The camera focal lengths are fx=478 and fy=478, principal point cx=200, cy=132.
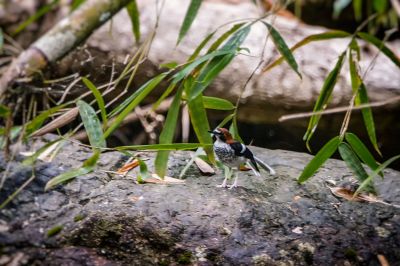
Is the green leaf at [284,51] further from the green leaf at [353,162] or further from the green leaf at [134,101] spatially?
the green leaf at [134,101]

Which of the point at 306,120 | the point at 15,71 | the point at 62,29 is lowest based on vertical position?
the point at 306,120

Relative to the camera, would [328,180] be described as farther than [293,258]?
Yes

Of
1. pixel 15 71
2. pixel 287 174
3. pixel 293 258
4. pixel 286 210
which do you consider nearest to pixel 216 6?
pixel 15 71

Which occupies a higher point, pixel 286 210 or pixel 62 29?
pixel 62 29

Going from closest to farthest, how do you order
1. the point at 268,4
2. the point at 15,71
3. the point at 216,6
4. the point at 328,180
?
1. the point at 328,180
2. the point at 15,71
3. the point at 216,6
4. the point at 268,4

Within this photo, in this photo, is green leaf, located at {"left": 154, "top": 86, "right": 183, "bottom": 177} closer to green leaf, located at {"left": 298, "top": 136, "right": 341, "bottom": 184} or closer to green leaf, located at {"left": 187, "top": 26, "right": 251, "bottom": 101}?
green leaf, located at {"left": 187, "top": 26, "right": 251, "bottom": 101}

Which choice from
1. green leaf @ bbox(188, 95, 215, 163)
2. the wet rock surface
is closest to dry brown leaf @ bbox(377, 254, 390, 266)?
the wet rock surface

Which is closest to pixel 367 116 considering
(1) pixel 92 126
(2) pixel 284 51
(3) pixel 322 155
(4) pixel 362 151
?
(4) pixel 362 151

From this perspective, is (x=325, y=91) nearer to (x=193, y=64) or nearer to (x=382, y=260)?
(x=193, y=64)

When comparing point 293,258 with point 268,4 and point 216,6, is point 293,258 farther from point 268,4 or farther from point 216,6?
point 268,4
